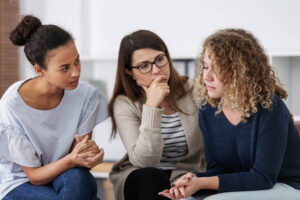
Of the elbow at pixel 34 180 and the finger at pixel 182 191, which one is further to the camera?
the elbow at pixel 34 180

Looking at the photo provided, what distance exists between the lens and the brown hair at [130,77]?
1707 mm

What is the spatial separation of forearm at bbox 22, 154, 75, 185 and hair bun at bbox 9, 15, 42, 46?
52 cm

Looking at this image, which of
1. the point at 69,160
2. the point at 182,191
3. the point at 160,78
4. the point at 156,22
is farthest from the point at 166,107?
the point at 156,22

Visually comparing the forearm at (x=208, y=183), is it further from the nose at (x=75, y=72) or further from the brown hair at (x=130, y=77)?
the nose at (x=75, y=72)

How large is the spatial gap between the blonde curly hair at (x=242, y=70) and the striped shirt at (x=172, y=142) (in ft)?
1.50

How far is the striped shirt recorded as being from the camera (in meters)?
1.71

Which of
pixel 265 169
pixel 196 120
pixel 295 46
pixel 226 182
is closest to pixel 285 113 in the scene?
pixel 265 169

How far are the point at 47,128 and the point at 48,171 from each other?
0.20 m

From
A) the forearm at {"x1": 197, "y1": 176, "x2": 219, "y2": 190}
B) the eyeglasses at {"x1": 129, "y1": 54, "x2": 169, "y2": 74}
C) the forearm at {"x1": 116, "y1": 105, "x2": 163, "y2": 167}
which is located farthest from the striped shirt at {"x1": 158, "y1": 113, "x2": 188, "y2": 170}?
the forearm at {"x1": 197, "y1": 176, "x2": 219, "y2": 190}

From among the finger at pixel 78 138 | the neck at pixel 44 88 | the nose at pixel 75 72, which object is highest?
the nose at pixel 75 72

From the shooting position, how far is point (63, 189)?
4.84 feet

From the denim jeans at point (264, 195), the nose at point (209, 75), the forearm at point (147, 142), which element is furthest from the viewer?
the forearm at point (147, 142)

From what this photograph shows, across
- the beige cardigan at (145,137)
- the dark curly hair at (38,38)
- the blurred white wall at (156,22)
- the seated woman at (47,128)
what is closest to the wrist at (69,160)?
the seated woman at (47,128)

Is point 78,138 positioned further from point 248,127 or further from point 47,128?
point 248,127
